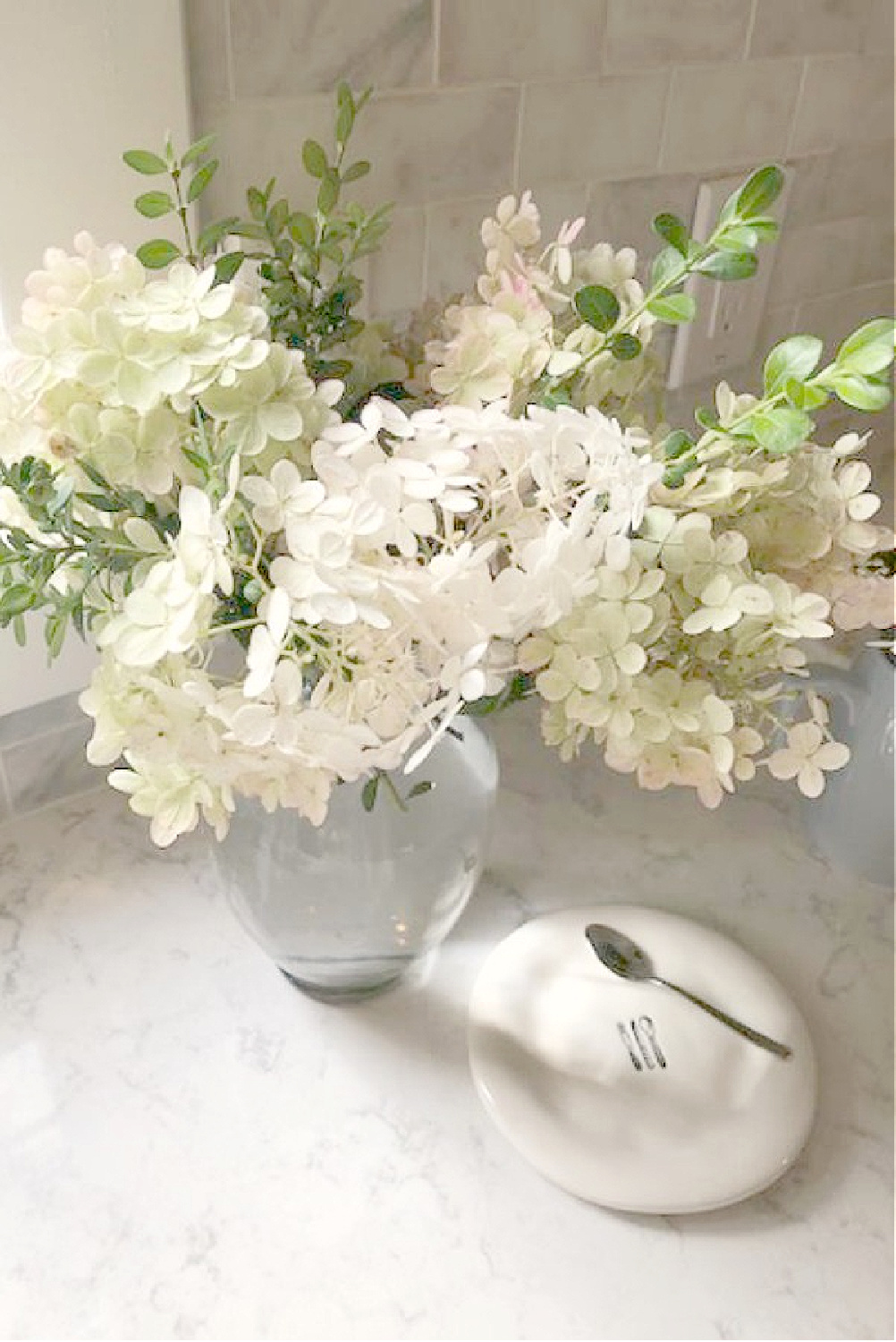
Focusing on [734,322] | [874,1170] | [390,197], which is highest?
[390,197]

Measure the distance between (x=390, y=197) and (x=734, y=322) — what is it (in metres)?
0.36

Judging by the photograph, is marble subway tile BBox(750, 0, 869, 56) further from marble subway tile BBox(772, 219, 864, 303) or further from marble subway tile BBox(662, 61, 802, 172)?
marble subway tile BBox(772, 219, 864, 303)

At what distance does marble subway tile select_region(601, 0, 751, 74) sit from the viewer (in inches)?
28.9

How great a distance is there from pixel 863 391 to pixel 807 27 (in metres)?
0.61

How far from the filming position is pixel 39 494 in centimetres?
40

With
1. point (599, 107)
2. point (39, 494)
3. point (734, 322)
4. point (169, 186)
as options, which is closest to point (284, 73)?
point (169, 186)

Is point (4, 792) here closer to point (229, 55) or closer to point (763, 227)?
point (229, 55)

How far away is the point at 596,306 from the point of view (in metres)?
0.42

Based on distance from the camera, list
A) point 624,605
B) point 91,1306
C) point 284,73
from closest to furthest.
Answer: point 624,605, point 91,1306, point 284,73

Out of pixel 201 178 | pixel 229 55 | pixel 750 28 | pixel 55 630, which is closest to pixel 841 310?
pixel 750 28

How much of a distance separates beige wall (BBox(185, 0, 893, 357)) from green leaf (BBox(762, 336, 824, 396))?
374 millimetres

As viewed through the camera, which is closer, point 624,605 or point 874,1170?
point 624,605

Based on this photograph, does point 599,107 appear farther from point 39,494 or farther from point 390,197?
point 39,494

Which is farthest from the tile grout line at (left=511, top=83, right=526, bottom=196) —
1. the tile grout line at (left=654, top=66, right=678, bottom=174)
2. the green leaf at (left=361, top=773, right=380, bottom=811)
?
the green leaf at (left=361, top=773, right=380, bottom=811)
